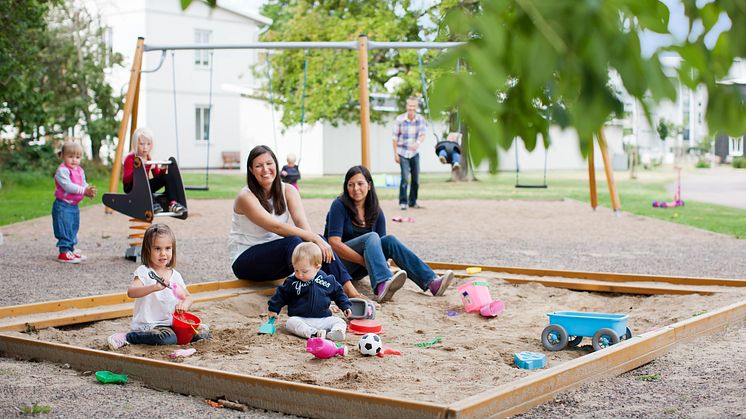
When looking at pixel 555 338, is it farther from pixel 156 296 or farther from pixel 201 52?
pixel 201 52

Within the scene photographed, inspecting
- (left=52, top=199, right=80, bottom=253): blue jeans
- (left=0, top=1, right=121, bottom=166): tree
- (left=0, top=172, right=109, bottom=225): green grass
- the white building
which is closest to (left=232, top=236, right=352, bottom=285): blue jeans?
(left=52, top=199, right=80, bottom=253): blue jeans

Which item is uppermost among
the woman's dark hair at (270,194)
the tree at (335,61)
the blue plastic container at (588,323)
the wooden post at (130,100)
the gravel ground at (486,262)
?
the tree at (335,61)

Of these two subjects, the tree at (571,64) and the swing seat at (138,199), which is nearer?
the tree at (571,64)

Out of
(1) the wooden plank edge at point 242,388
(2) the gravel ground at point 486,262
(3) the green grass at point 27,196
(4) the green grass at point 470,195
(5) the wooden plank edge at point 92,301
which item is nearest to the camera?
(1) the wooden plank edge at point 242,388

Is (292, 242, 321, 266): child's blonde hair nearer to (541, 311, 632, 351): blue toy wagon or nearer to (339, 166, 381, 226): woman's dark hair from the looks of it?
(339, 166, 381, 226): woman's dark hair

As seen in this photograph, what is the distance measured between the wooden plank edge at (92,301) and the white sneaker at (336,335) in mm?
1670

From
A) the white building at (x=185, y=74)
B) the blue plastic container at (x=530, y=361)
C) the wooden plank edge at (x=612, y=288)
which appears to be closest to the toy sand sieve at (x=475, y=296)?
the wooden plank edge at (x=612, y=288)

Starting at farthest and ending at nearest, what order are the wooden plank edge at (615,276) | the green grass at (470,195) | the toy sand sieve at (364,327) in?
the green grass at (470,195) < the wooden plank edge at (615,276) < the toy sand sieve at (364,327)

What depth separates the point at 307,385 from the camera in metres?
3.52

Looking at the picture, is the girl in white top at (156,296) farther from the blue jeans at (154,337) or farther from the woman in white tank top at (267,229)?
the woman in white tank top at (267,229)

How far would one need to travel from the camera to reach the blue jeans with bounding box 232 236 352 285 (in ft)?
20.3

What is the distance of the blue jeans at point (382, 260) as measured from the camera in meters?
6.37

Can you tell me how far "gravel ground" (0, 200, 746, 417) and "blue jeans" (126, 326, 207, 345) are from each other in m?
0.49

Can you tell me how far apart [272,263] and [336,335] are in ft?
4.94
